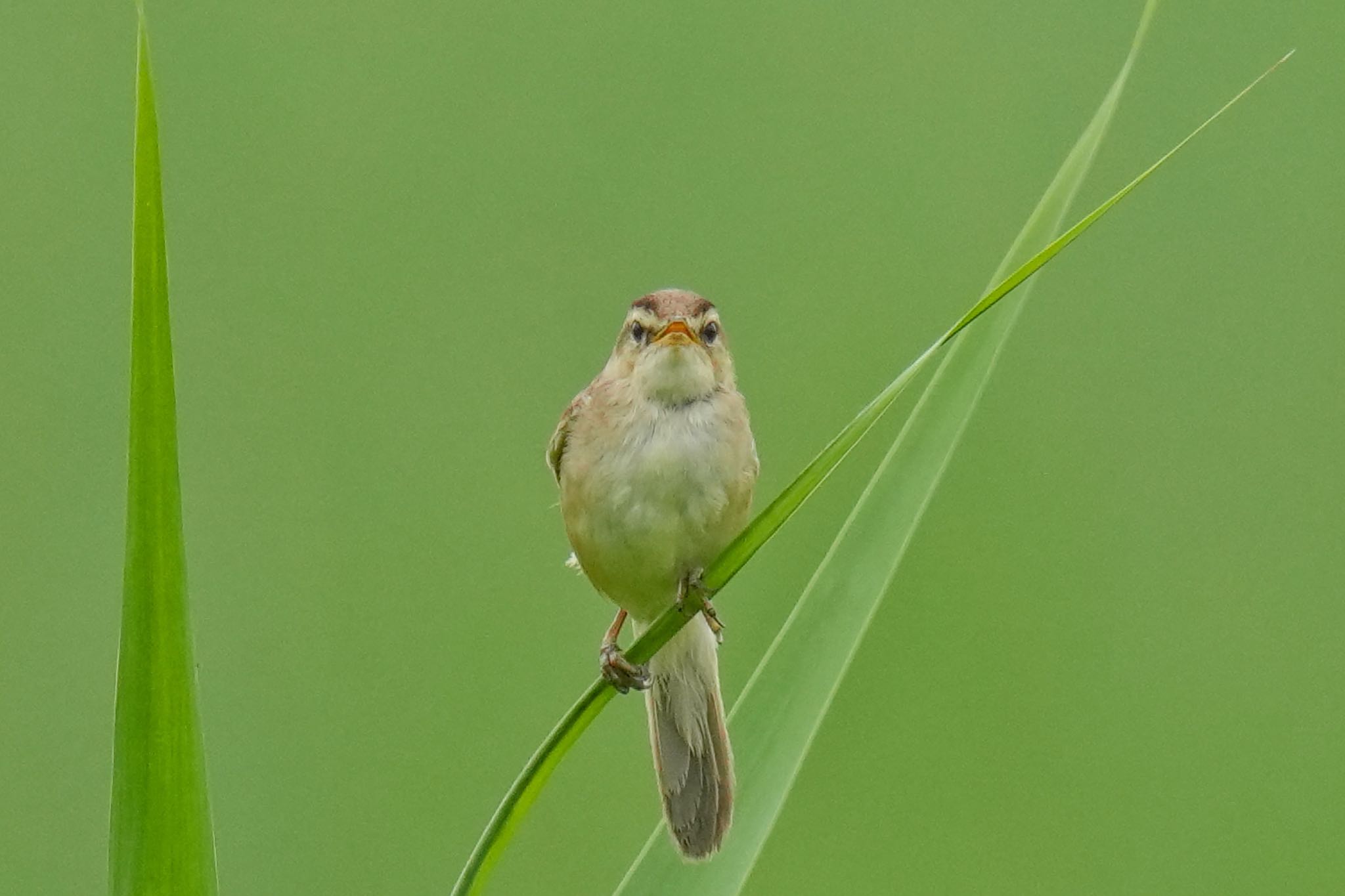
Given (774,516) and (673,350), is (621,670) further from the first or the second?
(774,516)

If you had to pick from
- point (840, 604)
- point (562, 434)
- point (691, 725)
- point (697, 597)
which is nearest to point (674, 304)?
point (562, 434)

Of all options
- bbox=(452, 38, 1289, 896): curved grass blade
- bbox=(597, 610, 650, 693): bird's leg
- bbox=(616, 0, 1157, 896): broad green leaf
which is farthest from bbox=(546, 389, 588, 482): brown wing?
bbox=(452, 38, 1289, 896): curved grass blade

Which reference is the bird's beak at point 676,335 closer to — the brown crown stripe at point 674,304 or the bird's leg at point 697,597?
the brown crown stripe at point 674,304

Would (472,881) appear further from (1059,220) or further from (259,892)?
(259,892)

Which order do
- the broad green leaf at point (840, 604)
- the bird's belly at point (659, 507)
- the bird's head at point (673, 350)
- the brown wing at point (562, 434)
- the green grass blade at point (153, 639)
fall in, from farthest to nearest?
the brown wing at point (562, 434) < the bird's head at point (673, 350) < the bird's belly at point (659, 507) < the broad green leaf at point (840, 604) < the green grass blade at point (153, 639)

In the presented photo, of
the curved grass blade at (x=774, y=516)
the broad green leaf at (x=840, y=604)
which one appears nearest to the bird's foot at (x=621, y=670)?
the broad green leaf at (x=840, y=604)
